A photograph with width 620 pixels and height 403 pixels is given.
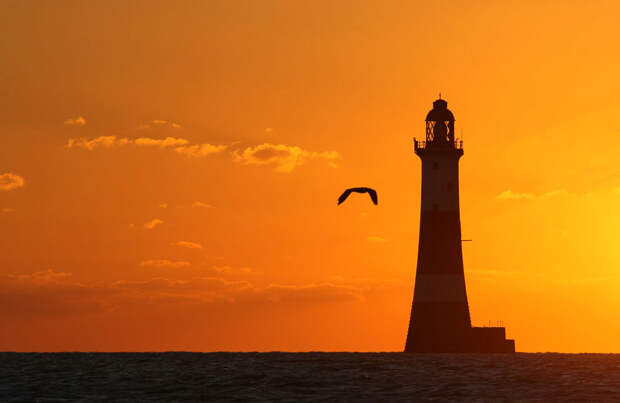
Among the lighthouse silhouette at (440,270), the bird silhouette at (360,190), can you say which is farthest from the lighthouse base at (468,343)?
the bird silhouette at (360,190)

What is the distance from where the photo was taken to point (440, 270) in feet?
249

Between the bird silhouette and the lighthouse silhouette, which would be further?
the lighthouse silhouette

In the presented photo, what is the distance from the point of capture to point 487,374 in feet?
223

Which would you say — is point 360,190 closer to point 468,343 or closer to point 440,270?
point 440,270

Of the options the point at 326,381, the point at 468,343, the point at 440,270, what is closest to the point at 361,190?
the point at 326,381

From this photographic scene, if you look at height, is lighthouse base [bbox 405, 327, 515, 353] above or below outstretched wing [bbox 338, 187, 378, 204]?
below

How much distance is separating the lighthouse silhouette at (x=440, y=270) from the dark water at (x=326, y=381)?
1.71 metres

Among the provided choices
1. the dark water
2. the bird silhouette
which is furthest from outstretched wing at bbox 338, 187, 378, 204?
the dark water

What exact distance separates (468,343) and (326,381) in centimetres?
1564

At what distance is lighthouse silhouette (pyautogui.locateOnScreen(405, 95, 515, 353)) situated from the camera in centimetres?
7588

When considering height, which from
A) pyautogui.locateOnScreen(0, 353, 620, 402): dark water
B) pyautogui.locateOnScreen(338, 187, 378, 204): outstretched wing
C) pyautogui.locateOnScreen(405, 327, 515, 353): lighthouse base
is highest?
pyautogui.locateOnScreen(338, 187, 378, 204): outstretched wing

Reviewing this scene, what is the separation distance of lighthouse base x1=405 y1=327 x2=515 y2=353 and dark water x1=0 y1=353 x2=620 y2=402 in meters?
0.84

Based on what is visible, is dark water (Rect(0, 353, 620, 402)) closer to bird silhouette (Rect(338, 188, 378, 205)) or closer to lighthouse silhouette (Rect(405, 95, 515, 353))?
lighthouse silhouette (Rect(405, 95, 515, 353))

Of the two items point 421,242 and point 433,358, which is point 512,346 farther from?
point 421,242
